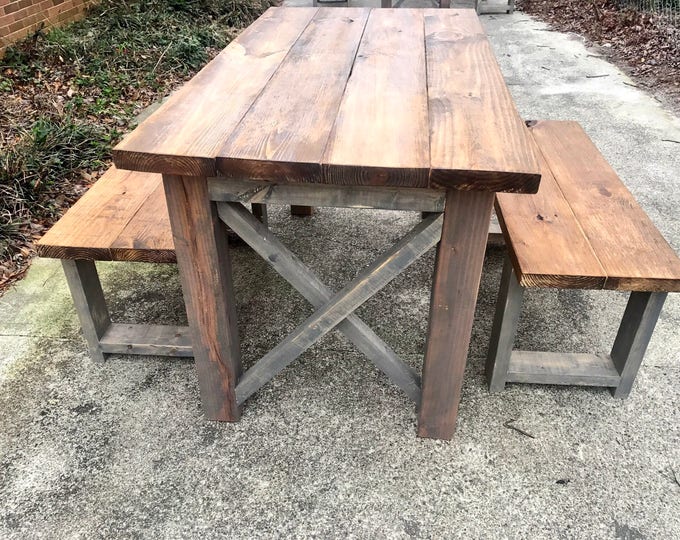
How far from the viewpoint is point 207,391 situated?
181 cm

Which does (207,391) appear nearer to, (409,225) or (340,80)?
(340,80)

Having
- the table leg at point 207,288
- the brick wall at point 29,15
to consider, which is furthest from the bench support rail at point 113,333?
the brick wall at point 29,15

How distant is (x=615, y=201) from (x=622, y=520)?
107 centimetres

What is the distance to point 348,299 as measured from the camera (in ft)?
5.17

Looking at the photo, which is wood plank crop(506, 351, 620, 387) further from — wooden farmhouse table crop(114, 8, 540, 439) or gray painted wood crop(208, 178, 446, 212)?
gray painted wood crop(208, 178, 446, 212)

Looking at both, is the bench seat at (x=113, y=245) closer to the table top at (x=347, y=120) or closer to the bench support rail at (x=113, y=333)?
the bench support rail at (x=113, y=333)

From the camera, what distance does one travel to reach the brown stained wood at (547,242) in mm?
1629

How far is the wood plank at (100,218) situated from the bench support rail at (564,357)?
1.31 metres

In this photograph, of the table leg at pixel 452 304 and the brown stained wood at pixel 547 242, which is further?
the brown stained wood at pixel 547 242

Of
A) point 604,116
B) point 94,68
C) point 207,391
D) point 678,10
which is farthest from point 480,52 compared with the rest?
point 678,10

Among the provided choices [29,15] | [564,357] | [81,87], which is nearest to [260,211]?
[564,357]

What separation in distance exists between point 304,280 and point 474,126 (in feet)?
2.04

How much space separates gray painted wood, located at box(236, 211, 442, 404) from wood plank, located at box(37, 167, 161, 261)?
624mm

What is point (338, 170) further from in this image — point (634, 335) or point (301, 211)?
point (301, 211)
